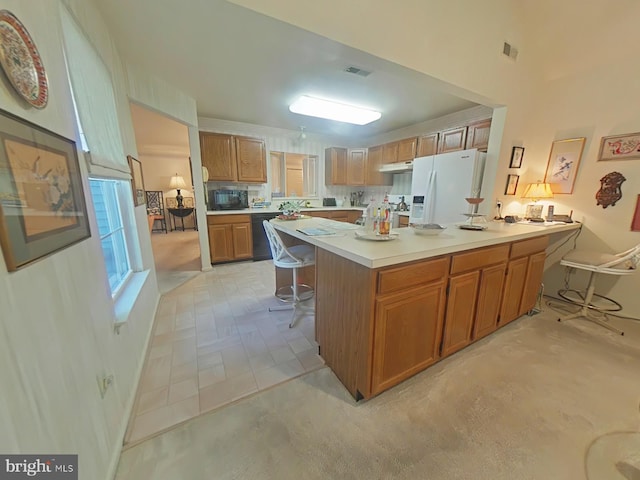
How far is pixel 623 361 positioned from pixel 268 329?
9.58ft

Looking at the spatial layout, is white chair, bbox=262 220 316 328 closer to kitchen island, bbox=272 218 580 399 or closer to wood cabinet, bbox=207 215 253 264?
kitchen island, bbox=272 218 580 399

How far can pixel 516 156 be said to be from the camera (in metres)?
2.95

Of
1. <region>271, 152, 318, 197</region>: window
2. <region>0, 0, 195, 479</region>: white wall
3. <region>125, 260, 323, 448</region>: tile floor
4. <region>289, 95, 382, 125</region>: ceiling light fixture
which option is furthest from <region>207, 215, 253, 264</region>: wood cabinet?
<region>0, 0, 195, 479</region>: white wall

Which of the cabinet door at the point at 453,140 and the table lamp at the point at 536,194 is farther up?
the cabinet door at the point at 453,140

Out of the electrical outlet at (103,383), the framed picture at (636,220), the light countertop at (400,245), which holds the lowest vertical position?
the electrical outlet at (103,383)

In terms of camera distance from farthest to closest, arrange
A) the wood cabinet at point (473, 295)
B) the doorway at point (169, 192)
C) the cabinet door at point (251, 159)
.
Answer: the cabinet door at point (251, 159) → the doorway at point (169, 192) → the wood cabinet at point (473, 295)

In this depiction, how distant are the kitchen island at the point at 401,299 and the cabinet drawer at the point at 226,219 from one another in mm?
2511

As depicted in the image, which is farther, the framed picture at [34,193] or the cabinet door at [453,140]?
the cabinet door at [453,140]

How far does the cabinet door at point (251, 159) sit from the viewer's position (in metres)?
4.24

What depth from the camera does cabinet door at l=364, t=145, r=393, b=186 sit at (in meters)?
4.91

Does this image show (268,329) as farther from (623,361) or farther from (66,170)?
(623,361)

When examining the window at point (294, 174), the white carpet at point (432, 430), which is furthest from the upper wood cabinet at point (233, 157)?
the white carpet at point (432, 430)

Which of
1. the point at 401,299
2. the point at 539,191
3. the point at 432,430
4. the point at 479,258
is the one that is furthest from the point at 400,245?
the point at 539,191

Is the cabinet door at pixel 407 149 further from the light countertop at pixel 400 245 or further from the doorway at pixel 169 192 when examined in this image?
the doorway at pixel 169 192
